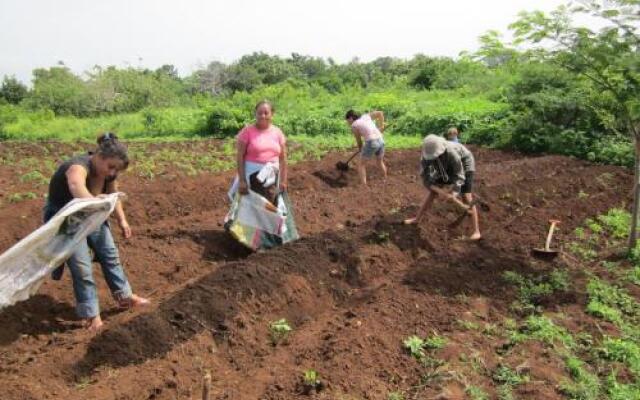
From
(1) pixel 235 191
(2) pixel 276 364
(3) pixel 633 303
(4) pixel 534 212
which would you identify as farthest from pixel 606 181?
(2) pixel 276 364

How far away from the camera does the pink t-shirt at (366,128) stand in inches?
396

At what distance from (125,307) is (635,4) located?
580cm

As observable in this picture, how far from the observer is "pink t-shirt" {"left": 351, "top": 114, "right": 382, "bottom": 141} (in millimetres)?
10050

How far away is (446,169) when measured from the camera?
6.97 metres

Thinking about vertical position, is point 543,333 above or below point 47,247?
below

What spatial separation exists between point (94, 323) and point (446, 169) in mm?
4296

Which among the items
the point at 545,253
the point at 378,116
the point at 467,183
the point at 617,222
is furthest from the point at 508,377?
the point at 378,116

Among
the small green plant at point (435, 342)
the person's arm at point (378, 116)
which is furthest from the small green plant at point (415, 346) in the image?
the person's arm at point (378, 116)

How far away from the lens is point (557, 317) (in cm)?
521

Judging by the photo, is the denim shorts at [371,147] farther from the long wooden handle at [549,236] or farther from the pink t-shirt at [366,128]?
the long wooden handle at [549,236]

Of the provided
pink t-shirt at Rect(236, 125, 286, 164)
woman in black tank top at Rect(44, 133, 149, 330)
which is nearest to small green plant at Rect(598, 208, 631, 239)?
pink t-shirt at Rect(236, 125, 286, 164)

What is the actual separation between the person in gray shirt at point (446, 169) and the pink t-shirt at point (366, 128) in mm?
2978

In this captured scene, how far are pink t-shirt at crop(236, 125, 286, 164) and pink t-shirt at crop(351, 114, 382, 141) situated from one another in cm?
386

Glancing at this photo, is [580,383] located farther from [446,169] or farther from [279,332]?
[446,169]
